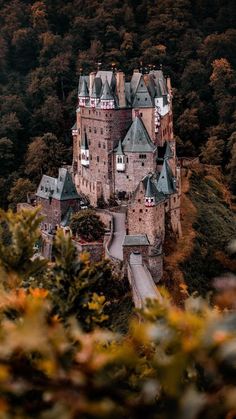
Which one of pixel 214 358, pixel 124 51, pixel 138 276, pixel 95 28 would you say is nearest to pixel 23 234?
pixel 214 358

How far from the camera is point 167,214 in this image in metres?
37.9

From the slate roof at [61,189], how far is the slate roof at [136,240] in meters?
8.95

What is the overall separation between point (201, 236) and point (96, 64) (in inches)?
1303

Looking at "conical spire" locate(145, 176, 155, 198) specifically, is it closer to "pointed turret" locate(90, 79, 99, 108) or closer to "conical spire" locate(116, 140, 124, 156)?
"conical spire" locate(116, 140, 124, 156)

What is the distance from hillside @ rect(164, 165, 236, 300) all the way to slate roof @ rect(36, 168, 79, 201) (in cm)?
701

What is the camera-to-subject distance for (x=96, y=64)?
69.5 metres

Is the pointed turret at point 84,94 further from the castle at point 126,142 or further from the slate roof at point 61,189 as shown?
the slate roof at point 61,189

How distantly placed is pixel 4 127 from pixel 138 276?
33.9m

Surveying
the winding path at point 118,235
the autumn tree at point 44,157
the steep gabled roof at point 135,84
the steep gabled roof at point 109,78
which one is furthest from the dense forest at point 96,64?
the winding path at point 118,235

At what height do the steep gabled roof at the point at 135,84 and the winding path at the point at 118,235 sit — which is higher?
the steep gabled roof at the point at 135,84

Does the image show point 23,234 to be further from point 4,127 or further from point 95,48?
point 95,48

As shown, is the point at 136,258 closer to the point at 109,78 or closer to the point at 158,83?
the point at 109,78

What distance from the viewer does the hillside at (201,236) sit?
36094 millimetres

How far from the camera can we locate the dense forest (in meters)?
60.6
